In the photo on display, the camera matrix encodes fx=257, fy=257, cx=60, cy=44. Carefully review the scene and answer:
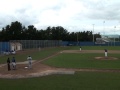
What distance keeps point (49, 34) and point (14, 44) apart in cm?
7034

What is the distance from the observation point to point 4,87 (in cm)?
1642

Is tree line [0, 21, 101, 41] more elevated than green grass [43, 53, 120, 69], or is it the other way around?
tree line [0, 21, 101, 41]

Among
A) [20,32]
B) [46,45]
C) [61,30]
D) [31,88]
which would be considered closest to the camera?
[31,88]

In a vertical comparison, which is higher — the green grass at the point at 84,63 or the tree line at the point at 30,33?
the tree line at the point at 30,33

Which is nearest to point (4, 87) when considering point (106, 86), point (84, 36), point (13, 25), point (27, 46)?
point (106, 86)

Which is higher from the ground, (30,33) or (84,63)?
(30,33)

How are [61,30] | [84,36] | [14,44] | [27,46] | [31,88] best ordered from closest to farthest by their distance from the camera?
[31,88]
[14,44]
[27,46]
[61,30]
[84,36]

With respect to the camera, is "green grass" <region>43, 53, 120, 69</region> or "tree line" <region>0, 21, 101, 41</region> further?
"tree line" <region>0, 21, 101, 41</region>

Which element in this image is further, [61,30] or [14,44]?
[61,30]

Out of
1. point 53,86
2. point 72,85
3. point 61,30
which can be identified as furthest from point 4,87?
point 61,30

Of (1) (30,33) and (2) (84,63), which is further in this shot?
(1) (30,33)

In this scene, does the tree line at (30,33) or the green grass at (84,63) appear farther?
the tree line at (30,33)

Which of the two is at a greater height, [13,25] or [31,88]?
[13,25]

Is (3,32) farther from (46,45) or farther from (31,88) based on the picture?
(31,88)
